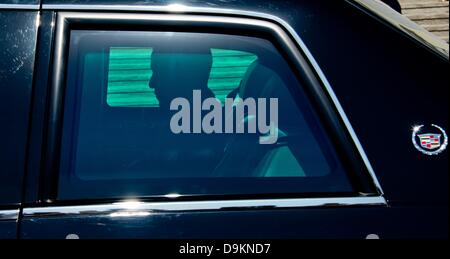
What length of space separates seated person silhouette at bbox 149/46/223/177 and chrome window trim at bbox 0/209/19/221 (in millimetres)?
360

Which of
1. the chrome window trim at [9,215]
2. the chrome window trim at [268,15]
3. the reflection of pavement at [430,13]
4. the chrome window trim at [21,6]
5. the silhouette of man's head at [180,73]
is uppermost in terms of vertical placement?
the reflection of pavement at [430,13]

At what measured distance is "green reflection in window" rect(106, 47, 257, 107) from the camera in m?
1.78

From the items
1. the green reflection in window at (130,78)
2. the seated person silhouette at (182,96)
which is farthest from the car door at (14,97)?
the seated person silhouette at (182,96)

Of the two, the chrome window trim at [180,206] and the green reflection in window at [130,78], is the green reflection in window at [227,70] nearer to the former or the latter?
the green reflection in window at [130,78]

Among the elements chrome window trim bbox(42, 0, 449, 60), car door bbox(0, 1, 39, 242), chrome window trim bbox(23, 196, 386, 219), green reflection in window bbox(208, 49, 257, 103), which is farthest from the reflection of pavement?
car door bbox(0, 1, 39, 242)

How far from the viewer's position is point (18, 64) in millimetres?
1682

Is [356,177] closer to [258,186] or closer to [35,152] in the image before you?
[258,186]

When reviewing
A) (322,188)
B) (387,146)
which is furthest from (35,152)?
(387,146)

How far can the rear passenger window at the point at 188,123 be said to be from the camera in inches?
65.6

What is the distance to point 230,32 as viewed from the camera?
1728mm

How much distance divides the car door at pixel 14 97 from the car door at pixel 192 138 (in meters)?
0.04

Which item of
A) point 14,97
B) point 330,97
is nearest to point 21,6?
point 14,97

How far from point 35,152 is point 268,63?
632mm

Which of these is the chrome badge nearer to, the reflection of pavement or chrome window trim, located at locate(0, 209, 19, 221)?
chrome window trim, located at locate(0, 209, 19, 221)
